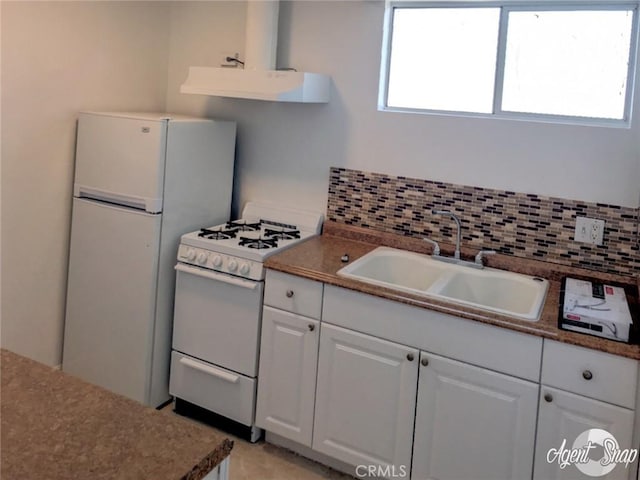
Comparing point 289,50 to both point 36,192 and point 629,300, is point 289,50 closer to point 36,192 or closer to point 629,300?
point 36,192

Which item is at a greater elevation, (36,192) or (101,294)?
(36,192)

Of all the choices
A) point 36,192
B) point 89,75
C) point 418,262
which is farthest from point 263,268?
point 89,75

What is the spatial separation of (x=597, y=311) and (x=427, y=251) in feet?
3.04

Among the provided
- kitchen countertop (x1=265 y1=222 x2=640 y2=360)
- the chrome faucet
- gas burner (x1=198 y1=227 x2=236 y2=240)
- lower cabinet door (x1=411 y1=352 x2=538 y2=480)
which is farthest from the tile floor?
the chrome faucet

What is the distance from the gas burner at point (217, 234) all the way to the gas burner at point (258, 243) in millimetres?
95

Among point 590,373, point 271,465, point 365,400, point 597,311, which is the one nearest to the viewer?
point 590,373

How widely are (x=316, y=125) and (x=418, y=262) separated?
92 cm

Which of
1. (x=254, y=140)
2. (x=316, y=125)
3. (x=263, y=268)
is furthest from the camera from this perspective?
(x=254, y=140)

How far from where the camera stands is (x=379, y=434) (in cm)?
Result: 244

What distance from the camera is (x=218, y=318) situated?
9.19 ft

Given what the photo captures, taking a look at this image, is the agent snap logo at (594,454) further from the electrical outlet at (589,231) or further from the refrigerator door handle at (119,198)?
the refrigerator door handle at (119,198)

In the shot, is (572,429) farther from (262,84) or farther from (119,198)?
(119,198)

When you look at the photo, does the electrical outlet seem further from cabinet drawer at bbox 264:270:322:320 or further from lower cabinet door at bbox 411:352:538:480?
cabinet drawer at bbox 264:270:322:320

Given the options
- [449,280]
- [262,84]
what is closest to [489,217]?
[449,280]
